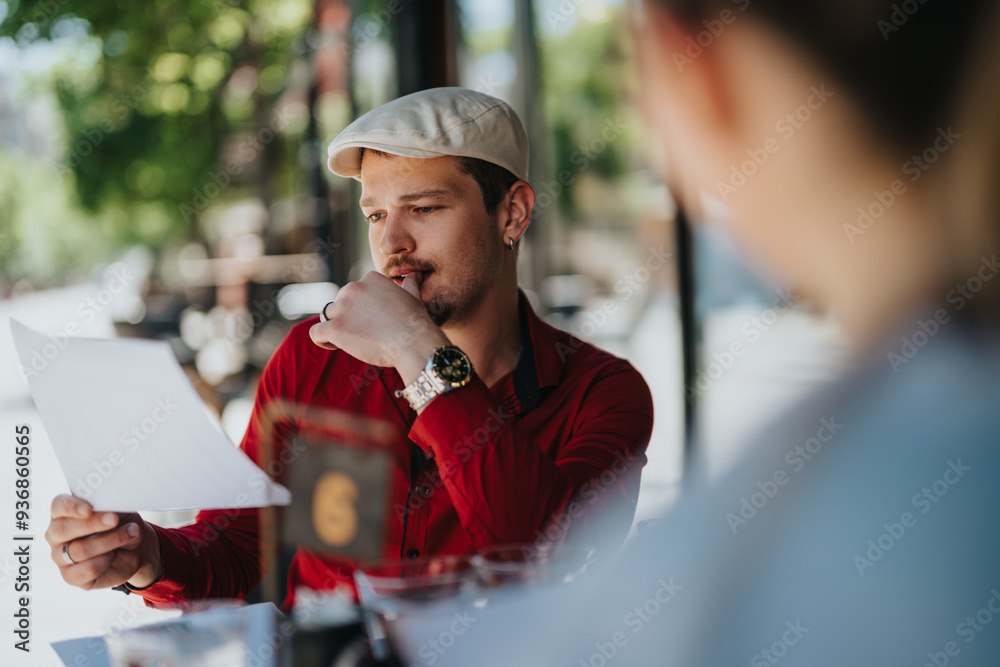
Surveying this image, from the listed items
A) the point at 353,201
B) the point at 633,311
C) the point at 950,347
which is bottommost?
the point at 633,311

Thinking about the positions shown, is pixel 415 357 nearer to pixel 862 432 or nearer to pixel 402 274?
pixel 402 274

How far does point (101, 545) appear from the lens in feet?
4.23

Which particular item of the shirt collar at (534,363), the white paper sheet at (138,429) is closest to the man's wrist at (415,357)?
the white paper sheet at (138,429)

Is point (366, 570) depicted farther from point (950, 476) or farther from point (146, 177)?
point (146, 177)

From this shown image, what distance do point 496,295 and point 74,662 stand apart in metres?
1.07

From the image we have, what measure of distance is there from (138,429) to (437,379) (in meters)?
0.44

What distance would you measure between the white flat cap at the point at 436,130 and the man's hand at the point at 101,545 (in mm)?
797

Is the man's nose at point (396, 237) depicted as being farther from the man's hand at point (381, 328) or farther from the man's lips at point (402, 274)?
the man's hand at point (381, 328)

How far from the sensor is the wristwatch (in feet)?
4.33

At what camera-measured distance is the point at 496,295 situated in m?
1.84

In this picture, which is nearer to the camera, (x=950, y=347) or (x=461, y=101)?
(x=950, y=347)

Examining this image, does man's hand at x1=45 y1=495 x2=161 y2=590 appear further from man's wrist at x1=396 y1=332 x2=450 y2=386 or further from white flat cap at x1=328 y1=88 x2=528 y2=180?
white flat cap at x1=328 y1=88 x2=528 y2=180

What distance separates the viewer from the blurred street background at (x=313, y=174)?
3725 mm

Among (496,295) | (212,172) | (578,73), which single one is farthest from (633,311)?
(212,172)
